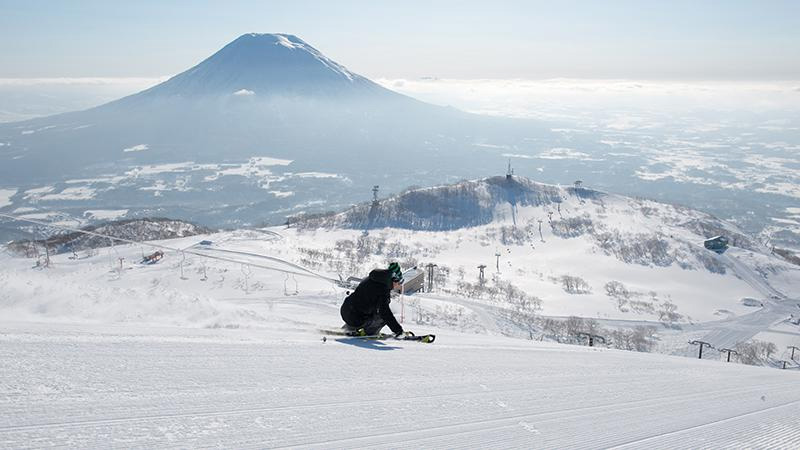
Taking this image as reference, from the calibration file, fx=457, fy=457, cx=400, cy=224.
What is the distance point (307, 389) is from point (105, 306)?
4631mm

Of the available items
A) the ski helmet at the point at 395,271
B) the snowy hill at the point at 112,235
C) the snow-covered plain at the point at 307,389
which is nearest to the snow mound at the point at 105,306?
the snow-covered plain at the point at 307,389

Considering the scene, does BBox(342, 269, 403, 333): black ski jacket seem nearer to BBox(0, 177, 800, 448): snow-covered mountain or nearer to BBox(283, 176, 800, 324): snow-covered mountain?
BBox(0, 177, 800, 448): snow-covered mountain

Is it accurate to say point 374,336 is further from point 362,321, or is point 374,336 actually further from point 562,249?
point 562,249

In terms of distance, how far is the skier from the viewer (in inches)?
266

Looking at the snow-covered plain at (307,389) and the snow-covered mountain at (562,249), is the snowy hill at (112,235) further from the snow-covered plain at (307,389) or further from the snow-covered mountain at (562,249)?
the snow-covered plain at (307,389)

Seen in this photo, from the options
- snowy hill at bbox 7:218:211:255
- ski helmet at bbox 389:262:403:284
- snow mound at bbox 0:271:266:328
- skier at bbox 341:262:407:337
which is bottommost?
snowy hill at bbox 7:218:211:255

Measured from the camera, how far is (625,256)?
73.6 meters

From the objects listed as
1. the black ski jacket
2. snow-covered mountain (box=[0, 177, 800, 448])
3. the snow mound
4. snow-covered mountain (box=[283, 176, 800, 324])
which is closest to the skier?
the black ski jacket

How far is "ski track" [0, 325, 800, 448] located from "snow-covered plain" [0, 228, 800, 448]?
0.02 m

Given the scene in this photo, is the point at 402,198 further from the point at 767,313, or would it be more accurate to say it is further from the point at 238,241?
the point at 767,313

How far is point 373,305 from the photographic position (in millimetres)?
6855

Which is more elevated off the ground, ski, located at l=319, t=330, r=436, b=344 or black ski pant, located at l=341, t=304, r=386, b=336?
black ski pant, located at l=341, t=304, r=386, b=336

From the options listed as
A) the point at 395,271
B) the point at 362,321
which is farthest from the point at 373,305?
the point at 395,271

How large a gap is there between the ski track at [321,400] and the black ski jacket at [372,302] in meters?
0.49
